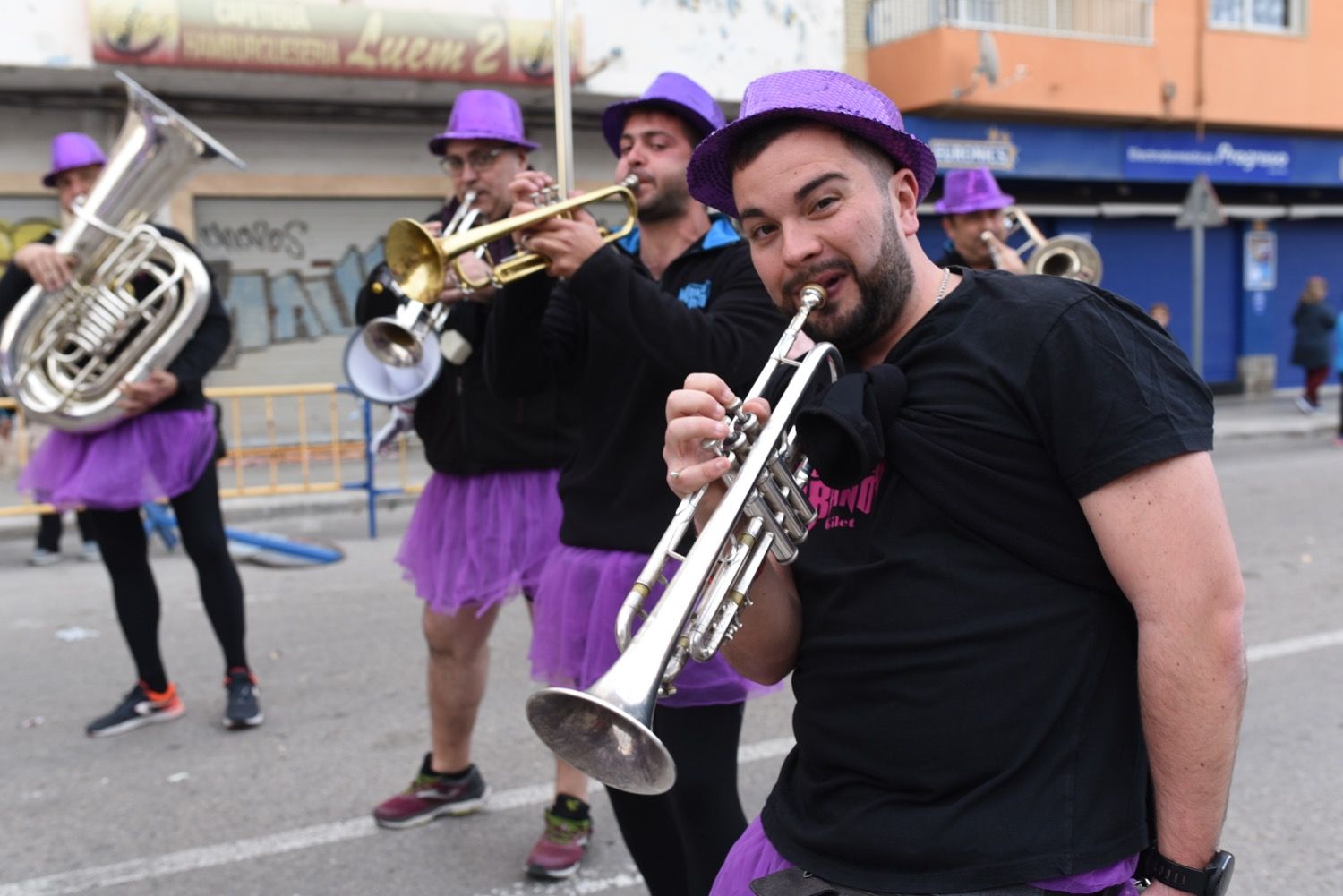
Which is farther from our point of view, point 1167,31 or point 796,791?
point 1167,31

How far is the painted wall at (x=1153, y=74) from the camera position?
15.6 metres

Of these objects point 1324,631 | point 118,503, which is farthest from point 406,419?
point 1324,631

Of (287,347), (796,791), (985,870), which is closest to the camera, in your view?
(985,870)

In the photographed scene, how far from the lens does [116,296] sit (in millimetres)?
5027

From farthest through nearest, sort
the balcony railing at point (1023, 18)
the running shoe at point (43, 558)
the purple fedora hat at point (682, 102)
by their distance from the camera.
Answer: the balcony railing at point (1023, 18) < the running shoe at point (43, 558) < the purple fedora hat at point (682, 102)

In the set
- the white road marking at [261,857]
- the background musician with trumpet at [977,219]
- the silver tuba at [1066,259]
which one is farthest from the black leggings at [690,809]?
the silver tuba at [1066,259]

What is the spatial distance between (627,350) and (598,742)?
4.97 ft

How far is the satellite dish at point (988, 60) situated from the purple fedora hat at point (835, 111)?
14.5 metres

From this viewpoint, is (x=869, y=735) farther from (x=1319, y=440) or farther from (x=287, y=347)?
(x=1319, y=440)

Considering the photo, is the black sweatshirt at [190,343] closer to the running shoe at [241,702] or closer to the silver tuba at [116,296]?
the silver tuba at [116,296]

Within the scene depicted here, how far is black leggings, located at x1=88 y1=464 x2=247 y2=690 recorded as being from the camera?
4918 millimetres

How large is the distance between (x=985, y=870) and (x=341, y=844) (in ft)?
9.27

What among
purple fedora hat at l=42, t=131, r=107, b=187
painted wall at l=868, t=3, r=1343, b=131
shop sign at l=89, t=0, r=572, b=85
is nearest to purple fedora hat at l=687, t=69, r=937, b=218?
purple fedora hat at l=42, t=131, r=107, b=187

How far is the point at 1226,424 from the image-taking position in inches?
604
